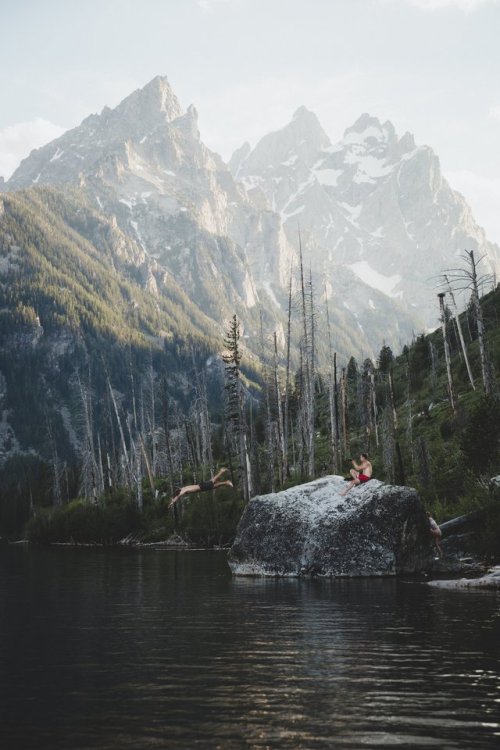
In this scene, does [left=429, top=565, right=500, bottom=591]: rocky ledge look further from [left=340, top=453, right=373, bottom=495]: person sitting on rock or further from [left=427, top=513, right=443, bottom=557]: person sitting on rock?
[left=340, top=453, right=373, bottom=495]: person sitting on rock

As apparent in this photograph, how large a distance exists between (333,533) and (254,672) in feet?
54.7

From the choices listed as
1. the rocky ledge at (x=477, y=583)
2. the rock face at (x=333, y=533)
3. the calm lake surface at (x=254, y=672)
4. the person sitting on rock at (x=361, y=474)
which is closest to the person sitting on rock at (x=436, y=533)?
the rock face at (x=333, y=533)

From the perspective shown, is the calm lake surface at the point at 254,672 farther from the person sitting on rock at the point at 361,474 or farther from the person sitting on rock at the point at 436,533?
the person sitting on rock at the point at 361,474

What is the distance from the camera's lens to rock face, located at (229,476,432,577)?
1023 inches

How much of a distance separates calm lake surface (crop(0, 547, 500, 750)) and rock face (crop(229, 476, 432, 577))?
16.8 ft

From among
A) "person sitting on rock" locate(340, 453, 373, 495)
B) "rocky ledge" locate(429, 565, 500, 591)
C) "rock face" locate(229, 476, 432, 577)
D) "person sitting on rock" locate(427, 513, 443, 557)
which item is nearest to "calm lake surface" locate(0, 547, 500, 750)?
"rocky ledge" locate(429, 565, 500, 591)

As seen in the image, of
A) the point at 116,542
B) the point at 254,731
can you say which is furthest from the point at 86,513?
the point at 254,731

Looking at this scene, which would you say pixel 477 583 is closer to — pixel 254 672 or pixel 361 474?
pixel 361 474

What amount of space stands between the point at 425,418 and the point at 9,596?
36.7 metres

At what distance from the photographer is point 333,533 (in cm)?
2694

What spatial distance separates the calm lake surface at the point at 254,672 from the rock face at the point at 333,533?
5129mm

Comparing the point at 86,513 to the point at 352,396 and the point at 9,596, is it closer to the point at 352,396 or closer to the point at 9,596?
the point at 352,396

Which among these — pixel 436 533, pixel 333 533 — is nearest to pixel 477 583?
pixel 436 533

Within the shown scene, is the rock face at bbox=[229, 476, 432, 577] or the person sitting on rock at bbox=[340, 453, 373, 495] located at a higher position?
the person sitting on rock at bbox=[340, 453, 373, 495]
